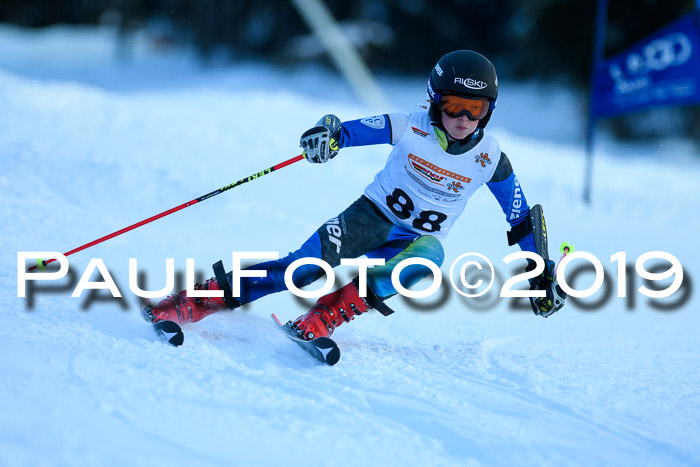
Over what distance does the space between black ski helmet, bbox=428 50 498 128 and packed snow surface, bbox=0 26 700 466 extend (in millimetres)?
1402

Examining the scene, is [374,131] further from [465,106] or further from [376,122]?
[465,106]

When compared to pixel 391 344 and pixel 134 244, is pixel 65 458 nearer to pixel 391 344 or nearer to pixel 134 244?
pixel 391 344

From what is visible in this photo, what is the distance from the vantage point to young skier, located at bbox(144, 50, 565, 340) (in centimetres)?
361

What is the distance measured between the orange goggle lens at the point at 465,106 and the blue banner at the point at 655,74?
5.66m

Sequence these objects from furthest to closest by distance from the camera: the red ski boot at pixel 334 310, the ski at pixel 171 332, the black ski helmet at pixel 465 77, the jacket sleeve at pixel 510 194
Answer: the jacket sleeve at pixel 510 194 → the red ski boot at pixel 334 310 → the black ski helmet at pixel 465 77 → the ski at pixel 171 332

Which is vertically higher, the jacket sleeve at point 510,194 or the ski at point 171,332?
the jacket sleeve at point 510,194

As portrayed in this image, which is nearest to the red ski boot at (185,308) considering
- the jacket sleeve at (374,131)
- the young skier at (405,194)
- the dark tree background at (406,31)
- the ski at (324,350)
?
the young skier at (405,194)

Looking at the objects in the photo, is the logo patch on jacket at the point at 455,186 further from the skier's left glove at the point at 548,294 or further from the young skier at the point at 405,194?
the skier's left glove at the point at 548,294

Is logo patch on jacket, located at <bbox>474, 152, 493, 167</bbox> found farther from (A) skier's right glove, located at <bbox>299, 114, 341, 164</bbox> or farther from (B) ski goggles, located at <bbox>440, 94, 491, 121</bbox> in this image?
(A) skier's right glove, located at <bbox>299, 114, 341, 164</bbox>

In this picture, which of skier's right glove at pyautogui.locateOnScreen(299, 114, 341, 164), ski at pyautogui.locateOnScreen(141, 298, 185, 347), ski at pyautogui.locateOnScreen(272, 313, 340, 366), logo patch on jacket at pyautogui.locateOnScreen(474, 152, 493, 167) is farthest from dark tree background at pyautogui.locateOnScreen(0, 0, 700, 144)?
ski at pyautogui.locateOnScreen(141, 298, 185, 347)

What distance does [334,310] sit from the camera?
12.3 feet

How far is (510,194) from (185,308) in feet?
6.08

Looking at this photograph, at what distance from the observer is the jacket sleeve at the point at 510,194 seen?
386cm

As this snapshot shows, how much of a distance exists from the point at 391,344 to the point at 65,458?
2221 millimetres
